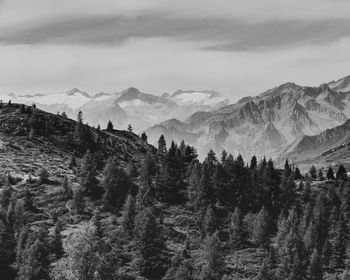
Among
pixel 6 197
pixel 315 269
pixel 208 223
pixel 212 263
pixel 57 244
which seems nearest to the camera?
pixel 212 263

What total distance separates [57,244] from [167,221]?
3924 cm

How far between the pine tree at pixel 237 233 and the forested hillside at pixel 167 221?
0.32m

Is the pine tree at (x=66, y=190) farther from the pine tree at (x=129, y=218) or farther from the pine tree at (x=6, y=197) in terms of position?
the pine tree at (x=129, y=218)

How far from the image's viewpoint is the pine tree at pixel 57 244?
125m

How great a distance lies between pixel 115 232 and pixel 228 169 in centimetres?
5885

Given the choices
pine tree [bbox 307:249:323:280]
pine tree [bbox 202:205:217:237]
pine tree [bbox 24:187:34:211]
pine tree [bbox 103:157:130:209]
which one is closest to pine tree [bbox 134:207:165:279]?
pine tree [bbox 202:205:217:237]

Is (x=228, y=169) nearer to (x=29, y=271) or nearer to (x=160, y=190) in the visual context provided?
(x=160, y=190)

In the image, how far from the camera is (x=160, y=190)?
17312 centimetres

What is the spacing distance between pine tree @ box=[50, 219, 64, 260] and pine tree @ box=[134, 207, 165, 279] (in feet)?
63.7

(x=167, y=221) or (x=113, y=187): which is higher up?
(x=113, y=187)

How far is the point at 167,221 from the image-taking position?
513ft

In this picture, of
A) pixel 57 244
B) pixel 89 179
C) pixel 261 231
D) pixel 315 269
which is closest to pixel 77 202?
pixel 89 179

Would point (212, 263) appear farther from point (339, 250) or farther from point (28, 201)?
point (28, 201)

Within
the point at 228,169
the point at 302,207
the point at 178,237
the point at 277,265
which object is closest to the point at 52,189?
the point at 178,237
